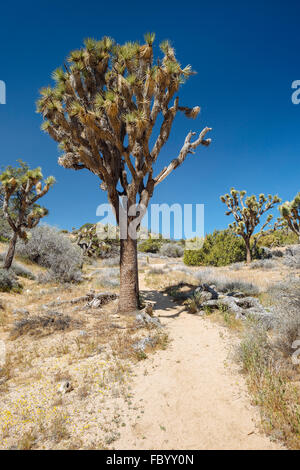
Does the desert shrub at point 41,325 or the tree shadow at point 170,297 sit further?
the tree shadow at point 170,297

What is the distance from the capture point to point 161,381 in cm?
340

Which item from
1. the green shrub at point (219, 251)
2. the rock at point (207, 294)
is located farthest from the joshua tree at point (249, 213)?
the rock at point (207, 294)

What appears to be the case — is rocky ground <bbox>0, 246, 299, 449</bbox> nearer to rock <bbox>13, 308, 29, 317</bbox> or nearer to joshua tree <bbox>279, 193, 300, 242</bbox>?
rock <bbox>13, 308, 29, 317</bbox>

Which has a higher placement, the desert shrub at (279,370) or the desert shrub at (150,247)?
the desert shrub at (150,247)

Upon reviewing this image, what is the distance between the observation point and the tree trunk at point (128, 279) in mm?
6625

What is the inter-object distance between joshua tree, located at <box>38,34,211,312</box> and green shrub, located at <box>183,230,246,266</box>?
1513 centimetres

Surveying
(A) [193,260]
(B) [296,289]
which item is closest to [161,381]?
(B) [296,289]

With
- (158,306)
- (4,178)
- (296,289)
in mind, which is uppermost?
(4,178)

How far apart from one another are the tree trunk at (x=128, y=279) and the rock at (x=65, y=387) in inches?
133

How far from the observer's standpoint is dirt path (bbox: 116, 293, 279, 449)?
90.3 inches

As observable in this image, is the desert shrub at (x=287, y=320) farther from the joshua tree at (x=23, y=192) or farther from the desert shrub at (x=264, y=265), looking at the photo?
the desert shrub at (x=264, y=265)

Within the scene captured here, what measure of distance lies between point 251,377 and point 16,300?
8135mm
